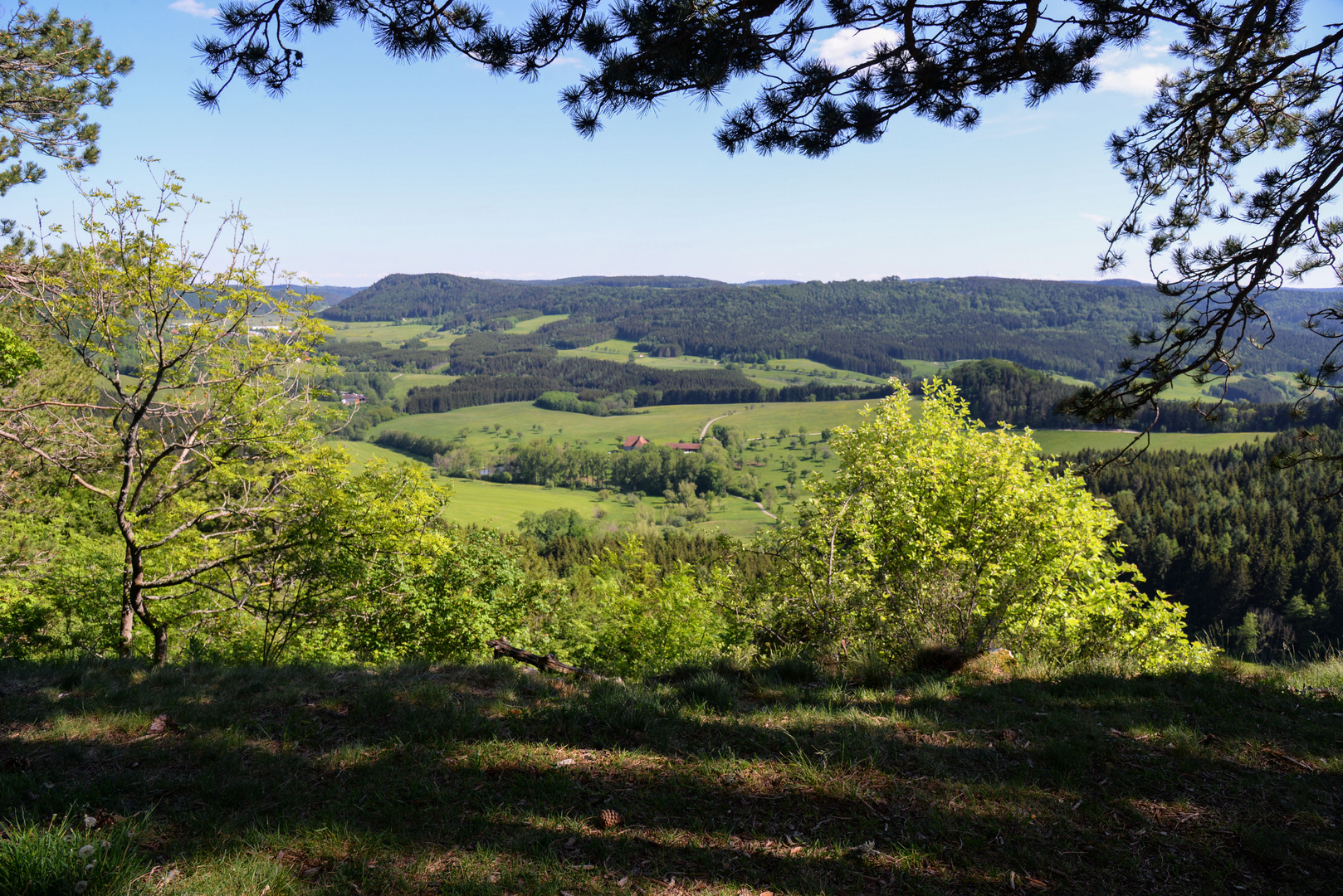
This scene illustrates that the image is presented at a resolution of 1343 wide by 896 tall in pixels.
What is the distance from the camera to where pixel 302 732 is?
4.93 metres

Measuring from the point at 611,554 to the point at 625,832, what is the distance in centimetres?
1233

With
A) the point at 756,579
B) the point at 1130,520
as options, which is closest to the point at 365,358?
the point at 1130,520

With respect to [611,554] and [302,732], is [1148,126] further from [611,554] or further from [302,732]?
[611,554]

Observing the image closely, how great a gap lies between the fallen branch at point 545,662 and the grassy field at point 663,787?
0.90 m

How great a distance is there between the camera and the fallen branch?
7.07 meters

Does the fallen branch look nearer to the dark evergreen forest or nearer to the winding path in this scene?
the dark evergreen forest

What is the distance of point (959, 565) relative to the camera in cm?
1108

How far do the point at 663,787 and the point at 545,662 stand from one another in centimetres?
368

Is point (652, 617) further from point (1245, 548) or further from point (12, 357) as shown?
point (1245, 548)

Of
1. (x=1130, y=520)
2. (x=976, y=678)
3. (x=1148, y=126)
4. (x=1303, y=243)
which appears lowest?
(x=1130, y=520)

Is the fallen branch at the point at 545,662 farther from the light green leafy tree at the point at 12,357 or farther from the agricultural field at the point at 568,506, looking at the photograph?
the agricultural field at the point at 568,506

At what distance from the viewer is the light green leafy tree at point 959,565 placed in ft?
29.3

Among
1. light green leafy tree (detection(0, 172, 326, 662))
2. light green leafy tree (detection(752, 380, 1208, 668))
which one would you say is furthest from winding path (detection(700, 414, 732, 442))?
light green leafy tree (detection(0, 172, 326, 662))

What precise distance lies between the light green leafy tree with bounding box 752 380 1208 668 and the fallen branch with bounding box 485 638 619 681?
2.83 metres
